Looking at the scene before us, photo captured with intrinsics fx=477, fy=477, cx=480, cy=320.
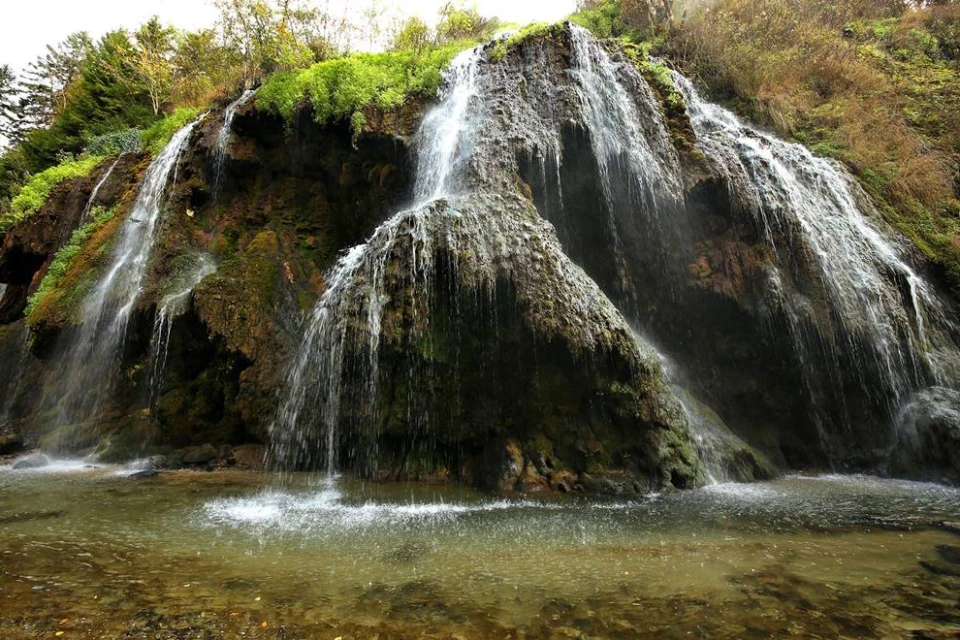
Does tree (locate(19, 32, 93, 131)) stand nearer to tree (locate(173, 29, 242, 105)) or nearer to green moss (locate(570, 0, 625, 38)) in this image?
tree (locate(173, 29, 242, 105))

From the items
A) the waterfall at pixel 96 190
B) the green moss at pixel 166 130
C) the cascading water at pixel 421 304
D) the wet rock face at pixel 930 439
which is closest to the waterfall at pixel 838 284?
the wet rock face at pixel 930 439

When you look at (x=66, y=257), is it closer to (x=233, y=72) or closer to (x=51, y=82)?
(x=233, y=72)

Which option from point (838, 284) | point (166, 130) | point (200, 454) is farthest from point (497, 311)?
point (166, 130)

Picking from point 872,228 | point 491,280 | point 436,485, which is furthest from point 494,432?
point 872,228

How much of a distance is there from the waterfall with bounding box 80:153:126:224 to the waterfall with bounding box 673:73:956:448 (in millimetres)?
17795

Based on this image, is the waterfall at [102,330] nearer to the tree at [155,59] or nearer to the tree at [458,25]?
the tree at [458,25]

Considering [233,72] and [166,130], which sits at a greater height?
[233,72]

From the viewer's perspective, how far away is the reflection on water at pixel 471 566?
307cm

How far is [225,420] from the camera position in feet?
32.1

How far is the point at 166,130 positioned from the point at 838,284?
2046cm

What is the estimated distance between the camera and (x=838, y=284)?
1029 cm

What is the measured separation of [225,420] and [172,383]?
4.86 ft

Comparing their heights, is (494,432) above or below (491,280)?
below

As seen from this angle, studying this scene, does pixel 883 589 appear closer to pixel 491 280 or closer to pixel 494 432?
pixel 494 432
